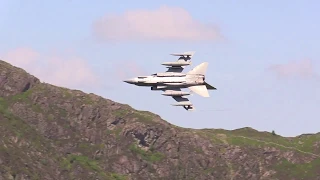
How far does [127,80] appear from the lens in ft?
653

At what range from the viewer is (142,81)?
19988 cm

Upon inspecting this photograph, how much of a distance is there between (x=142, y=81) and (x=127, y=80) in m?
3.59
